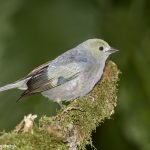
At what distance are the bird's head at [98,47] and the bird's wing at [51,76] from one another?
44 centimetres

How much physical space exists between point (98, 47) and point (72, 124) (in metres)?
1.79

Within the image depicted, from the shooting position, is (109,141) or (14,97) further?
(109,141)

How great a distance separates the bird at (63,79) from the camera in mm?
7380

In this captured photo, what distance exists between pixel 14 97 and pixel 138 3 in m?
2.41

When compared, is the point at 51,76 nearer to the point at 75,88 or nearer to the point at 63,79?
the point at 63,79

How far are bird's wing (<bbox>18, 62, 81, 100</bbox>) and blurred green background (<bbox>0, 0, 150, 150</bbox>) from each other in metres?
0.46

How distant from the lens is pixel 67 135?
19.4ft

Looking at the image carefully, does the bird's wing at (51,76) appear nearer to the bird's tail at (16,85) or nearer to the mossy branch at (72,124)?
the bird's tail at (16,85)

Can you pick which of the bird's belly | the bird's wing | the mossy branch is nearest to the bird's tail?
the bird's wing

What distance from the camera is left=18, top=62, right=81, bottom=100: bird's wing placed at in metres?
7.40

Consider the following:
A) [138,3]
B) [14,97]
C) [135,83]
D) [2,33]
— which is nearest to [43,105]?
[14,97]

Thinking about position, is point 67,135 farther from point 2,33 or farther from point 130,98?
point 130,98

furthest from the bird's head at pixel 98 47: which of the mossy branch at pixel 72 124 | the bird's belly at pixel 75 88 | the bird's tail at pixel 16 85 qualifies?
the bird's tail at pixel 16 85

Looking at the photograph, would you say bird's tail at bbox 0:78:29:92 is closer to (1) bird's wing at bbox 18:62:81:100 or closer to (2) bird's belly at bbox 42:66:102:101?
(1) bird's wing at bbox 18:62:81:100
